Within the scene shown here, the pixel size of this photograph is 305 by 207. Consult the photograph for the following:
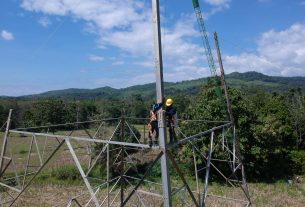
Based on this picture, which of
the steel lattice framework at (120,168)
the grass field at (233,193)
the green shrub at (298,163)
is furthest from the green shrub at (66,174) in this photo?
the green shrub at (298,163)

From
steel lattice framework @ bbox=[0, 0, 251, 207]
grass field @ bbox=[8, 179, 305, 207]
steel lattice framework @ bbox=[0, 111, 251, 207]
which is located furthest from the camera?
grass field @ bbox=[8, 179, 305, 207]

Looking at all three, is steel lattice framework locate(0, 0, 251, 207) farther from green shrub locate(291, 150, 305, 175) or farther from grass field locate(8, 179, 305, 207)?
green shrub locate(291, 150, 305, 175)

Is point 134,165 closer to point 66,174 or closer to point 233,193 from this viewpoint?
point 233,193

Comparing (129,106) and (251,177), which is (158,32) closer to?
(251,177)

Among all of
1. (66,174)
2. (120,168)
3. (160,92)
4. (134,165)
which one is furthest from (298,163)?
(160,92)

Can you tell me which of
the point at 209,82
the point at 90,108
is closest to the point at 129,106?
the point at 90,108

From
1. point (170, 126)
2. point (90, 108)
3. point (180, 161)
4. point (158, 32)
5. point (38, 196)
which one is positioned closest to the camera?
point (158, 32)

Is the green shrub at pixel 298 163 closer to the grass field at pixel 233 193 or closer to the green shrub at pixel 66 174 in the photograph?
the grass field at pixel 233 193

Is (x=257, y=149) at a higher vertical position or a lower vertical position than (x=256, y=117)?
lower

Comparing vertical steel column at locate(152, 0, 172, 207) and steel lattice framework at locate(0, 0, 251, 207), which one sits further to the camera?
steel lattice framework at locate(0, 0, 251, 207)

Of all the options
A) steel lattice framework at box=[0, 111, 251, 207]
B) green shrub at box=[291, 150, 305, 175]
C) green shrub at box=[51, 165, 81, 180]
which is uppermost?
steel lattice framework at box=[0, 111, 251, 207]

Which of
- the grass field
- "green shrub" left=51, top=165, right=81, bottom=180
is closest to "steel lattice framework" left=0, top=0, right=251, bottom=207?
the grass field

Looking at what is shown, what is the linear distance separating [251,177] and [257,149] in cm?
408

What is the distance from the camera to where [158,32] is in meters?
10.7
